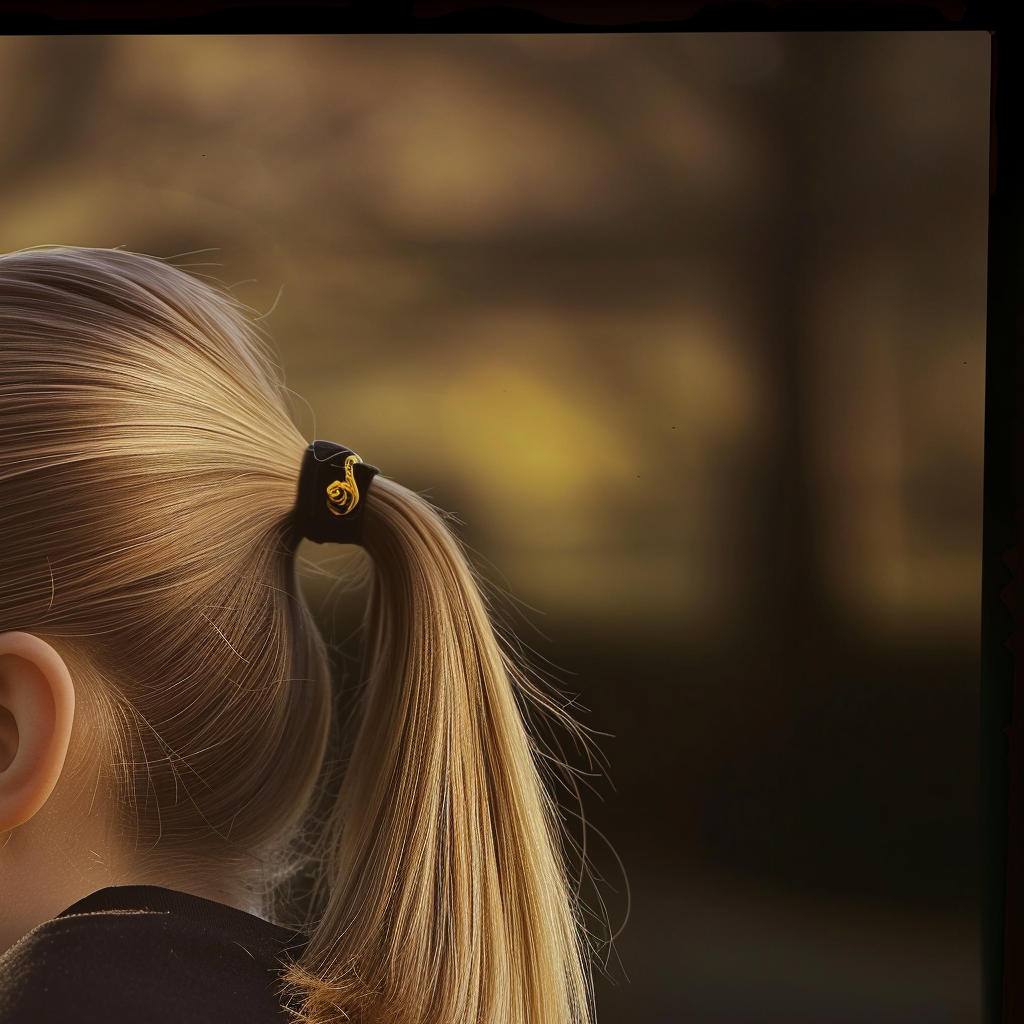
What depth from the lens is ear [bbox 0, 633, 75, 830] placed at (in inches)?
21.4

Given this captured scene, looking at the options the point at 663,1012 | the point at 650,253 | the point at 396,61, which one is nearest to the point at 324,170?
the point at 396,61

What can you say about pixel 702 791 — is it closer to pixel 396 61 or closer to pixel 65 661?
pixel 65 661

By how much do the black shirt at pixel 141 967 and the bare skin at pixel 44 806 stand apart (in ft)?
0.26

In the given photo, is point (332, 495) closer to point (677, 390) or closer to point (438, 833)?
point (438, 833)

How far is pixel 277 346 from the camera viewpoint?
902 mm

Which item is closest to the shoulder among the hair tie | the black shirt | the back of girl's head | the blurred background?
the black shirt

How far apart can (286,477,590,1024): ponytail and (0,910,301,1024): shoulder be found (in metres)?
0.07

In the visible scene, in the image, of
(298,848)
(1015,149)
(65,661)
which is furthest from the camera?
(298,848)

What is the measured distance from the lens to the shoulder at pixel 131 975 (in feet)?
1.46

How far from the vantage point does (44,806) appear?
580 millimetres

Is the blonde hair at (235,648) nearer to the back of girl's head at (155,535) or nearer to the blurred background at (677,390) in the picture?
the back of girl's head at (155,535)

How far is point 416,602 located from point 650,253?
0.48m

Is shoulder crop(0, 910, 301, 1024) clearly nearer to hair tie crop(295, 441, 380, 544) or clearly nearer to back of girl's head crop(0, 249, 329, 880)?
back of girl's head crop(0, 249, 329, 880)

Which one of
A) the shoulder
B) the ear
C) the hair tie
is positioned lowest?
the shoulder
